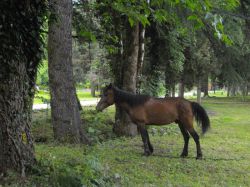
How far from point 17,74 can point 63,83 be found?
172 inches

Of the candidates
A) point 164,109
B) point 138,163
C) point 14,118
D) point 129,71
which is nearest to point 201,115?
point 164,109

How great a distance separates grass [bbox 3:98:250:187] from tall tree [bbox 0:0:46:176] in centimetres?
39

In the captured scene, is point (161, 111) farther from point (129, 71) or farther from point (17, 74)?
point (17, 74)

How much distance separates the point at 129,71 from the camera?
1223 cm

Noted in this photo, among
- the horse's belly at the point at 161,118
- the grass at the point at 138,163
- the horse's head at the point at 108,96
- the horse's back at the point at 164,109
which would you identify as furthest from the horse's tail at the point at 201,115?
the horse's head at the point at 108,96

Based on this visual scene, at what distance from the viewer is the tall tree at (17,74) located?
4.65 metres

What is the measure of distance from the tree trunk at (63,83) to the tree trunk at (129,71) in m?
3.22

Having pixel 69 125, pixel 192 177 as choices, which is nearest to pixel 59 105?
pixel 69 125

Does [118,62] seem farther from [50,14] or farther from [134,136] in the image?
[50,14]

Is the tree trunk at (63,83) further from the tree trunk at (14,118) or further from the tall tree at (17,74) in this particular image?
the tree trunk at (14,118)

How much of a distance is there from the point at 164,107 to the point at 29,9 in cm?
504

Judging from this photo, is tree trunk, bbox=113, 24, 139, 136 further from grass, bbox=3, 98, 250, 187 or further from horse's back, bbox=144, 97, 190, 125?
horse's back, bbox=144, 97, 190, 125

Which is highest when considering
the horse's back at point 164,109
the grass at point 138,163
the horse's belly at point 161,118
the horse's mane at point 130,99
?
the horse's mane at point 130,99

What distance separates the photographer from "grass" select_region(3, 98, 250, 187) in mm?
5277
